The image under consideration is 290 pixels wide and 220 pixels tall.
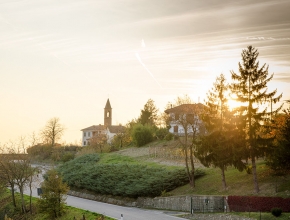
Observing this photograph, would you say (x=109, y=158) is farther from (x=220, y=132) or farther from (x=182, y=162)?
(x=220, y=132)

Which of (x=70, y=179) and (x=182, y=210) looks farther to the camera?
(x=70, y=179)

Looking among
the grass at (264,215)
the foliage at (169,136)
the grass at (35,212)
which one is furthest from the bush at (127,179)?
the foliage at (169,136)

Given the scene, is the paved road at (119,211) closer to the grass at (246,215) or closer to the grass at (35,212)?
the grass at (35,212)

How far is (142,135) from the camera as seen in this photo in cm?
7612

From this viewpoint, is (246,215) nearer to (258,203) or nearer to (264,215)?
(264,215)

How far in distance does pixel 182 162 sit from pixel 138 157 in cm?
1340

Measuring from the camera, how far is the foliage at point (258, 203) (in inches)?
1226

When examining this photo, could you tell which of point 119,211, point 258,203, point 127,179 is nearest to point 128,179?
point 127,179

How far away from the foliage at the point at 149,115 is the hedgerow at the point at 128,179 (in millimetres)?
33023

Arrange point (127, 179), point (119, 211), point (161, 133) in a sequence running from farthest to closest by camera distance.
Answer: point (161, 133) < point (127, 179) < point (119, 211)

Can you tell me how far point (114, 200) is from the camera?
48062 millimetres

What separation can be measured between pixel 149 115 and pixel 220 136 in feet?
171

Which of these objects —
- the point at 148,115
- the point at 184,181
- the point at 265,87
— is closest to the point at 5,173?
the point at 184,181

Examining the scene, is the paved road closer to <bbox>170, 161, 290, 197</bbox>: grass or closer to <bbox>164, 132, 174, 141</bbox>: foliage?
<bbox>170, 161, 290, 197</bbox>: grass
